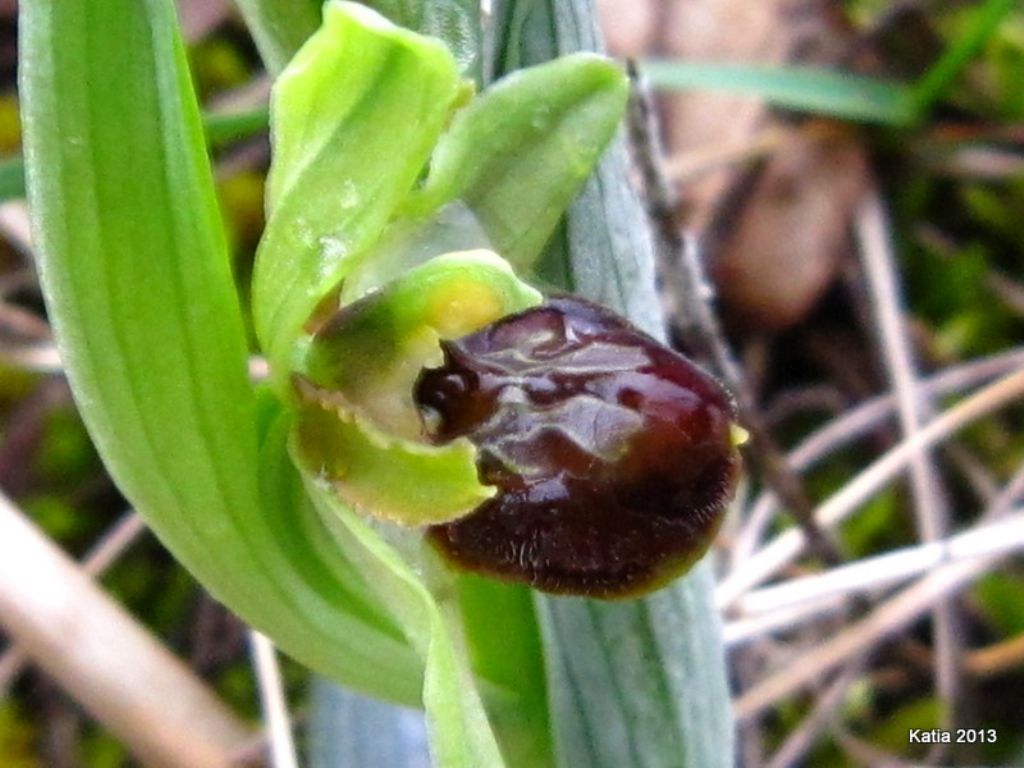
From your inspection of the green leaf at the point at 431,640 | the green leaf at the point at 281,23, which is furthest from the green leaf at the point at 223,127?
the green leaf at the point at 431,640

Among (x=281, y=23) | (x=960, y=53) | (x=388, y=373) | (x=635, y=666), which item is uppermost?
(x=960, y=53)

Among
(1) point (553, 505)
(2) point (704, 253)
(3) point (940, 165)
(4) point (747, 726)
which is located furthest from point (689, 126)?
(1) point (553, 505)

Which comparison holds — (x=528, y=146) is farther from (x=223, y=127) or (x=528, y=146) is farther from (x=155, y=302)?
(x=223, y=127)

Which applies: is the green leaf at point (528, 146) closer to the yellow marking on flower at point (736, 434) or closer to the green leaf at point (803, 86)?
the yellow marking on flower at point (736, 434)

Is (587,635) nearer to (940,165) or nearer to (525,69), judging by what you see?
(525,69)

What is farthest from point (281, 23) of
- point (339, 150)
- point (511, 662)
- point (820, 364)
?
point (820, 364)

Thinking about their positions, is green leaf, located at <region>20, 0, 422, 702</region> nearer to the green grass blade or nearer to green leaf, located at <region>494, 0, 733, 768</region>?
green leaf, located at <region>494, 0, 733, 768</region>

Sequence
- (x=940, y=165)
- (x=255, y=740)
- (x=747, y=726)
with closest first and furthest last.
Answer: (x=255, y=740) → (x=747, y=726) → (x=940, y=165)

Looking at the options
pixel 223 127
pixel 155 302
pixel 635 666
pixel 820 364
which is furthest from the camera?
pixel 820 364
